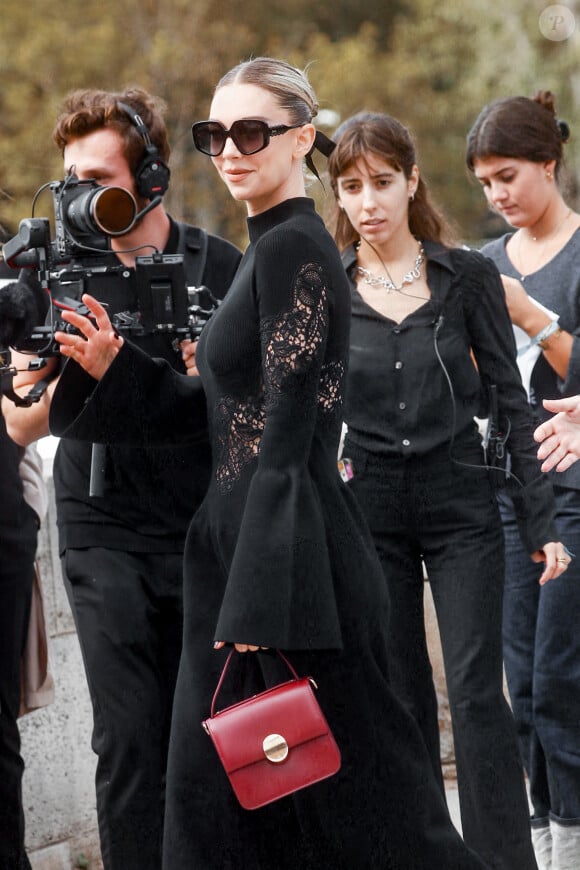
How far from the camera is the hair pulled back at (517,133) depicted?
5.04 metres

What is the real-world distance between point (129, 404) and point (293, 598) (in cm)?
82

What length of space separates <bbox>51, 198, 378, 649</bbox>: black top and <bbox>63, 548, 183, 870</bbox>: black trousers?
67 cm

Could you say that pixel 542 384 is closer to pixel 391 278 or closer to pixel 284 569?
pixel 391 278

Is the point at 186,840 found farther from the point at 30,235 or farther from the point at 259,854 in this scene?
the point at 30,235

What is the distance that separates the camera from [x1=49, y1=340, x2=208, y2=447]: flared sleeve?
11.7ft

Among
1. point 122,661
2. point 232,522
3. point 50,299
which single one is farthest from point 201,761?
point 50,299

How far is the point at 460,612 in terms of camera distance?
4.33 metres

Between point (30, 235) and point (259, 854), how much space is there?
1.59m

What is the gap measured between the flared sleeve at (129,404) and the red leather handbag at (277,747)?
0.88 m

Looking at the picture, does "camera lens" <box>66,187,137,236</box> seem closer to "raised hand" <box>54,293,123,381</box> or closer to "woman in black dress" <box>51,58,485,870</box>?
"raised hand" <box>54,293,123,381</box>

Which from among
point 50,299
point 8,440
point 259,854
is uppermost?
point 50,299

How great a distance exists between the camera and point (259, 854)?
320 cm

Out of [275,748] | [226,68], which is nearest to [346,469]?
[275,748]

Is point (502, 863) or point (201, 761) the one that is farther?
point (502, 863)
